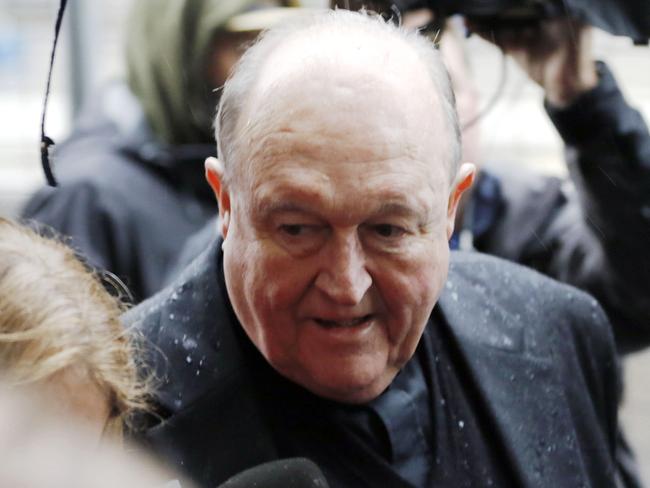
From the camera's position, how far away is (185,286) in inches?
60.1

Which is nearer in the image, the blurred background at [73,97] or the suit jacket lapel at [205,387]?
the suit jacket lapel at [205,387]

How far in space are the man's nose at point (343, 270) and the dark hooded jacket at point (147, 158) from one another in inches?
40.0

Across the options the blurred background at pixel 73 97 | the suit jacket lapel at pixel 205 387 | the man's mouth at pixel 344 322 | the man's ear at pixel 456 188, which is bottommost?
the blurred background at pixel 73 97

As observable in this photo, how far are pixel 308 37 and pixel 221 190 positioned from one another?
0.20 metres

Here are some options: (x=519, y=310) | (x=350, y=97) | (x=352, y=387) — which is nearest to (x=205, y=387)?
(x=352, y=387)

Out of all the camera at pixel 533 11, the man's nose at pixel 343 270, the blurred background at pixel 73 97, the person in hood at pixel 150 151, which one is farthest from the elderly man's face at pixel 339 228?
the person in hood at pixel 150 151

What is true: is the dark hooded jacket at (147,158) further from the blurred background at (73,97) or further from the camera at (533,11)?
the camera at (533,11)

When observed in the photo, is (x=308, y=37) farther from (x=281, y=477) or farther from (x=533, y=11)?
(x=281, y=477)

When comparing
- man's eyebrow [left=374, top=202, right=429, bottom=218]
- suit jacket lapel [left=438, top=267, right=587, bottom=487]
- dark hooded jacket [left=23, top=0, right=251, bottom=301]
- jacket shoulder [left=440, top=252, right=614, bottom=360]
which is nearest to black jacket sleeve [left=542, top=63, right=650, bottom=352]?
jacket shoulder [left=440, top=252, right=614, bottom=360]

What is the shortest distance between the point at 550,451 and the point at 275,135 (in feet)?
1.79

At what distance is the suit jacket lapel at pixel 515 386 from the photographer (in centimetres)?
151

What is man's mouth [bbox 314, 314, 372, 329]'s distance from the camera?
1.33 metres

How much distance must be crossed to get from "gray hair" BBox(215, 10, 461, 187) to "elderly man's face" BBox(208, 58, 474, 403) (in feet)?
0.12

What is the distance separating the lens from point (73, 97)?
334cm
